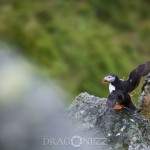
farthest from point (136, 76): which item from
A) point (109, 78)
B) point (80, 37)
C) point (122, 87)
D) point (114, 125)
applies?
point (80, 37)

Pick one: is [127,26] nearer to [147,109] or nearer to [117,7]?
[117,7]

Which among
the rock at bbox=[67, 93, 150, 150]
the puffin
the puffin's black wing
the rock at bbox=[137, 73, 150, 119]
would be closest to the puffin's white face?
the puffin

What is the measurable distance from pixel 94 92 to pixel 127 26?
7943 mm

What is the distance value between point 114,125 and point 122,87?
451 mm

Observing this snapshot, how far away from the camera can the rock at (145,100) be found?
5.93 m

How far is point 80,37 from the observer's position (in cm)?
1659

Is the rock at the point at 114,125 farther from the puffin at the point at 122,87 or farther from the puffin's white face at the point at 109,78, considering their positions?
the puffin's white face at the point at 109,78

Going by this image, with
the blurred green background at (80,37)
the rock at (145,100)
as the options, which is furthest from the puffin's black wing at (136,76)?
the blurred green background at (80,37)

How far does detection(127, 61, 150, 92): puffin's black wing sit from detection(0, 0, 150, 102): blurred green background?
224 inches

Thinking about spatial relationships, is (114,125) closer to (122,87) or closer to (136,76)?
(122,87)

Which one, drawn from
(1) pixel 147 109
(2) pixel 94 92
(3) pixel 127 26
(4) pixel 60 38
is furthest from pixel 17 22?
(1) pixel 147 109

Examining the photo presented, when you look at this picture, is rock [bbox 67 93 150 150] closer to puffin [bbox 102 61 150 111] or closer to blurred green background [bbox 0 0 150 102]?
puffin [bbox 102 61 150 111]

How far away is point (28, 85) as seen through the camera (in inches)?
238

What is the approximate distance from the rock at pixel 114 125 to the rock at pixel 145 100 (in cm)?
24
